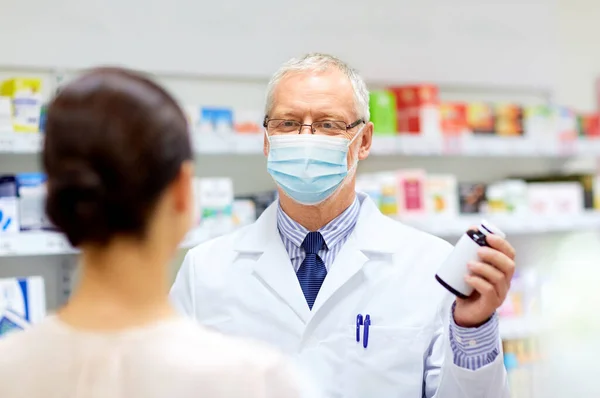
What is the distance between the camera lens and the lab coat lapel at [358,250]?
85.1 inches

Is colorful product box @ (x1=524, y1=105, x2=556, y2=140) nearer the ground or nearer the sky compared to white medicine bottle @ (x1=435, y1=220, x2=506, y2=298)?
nearer the sky

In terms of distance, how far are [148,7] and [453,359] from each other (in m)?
2.65

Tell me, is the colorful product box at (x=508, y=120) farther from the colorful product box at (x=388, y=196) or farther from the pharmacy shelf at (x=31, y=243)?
the pharmacy shelf at (x=31, y=243)

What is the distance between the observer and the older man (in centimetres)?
213

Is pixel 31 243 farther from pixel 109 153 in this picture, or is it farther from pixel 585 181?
pixel 585 181

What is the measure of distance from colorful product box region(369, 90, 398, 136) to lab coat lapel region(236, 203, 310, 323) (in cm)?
167

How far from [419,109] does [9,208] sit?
1.98m

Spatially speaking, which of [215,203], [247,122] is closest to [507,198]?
[247,122]

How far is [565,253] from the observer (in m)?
5.17

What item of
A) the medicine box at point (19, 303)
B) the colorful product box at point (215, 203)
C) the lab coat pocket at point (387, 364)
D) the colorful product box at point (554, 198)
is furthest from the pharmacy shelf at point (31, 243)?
the colorful product box at point (554, 198)

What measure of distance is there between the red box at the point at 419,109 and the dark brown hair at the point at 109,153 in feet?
10.2

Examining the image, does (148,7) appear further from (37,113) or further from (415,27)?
(415,27)

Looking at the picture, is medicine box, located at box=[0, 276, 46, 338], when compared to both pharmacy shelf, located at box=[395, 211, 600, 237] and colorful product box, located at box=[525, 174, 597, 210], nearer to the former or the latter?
pharmacy shelf, located at box=[395, 211, 600, 237]

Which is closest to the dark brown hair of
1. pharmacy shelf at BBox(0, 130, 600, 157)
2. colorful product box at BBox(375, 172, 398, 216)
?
pharmacy shelf at BBox(0, 130, 600, 157)
